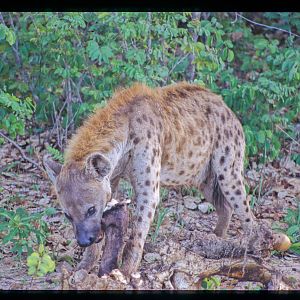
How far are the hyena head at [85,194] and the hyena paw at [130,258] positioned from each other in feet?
0.86

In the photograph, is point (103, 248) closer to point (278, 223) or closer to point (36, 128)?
point (278, 223)

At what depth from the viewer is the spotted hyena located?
15.9 feet

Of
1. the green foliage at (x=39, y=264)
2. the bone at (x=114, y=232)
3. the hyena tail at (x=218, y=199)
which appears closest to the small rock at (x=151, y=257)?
the bone at (x=114, y=232)

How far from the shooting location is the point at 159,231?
5.90 meters

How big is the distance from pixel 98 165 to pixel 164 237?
1.10 meters

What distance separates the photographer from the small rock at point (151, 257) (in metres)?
5.33

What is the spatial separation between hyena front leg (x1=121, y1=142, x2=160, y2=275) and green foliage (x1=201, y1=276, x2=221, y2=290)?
474 mm

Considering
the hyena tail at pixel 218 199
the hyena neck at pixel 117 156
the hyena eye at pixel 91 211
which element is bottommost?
the hyena tail at pixel 218 199

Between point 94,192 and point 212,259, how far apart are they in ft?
3.33

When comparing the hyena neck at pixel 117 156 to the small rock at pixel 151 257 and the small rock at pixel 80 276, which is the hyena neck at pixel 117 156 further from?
the small rock at pixel 80 276

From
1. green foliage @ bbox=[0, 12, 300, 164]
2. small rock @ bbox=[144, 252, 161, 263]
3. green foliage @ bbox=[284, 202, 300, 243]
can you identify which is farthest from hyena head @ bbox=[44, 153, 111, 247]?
green foliage @ bbox=[284, 202, 300, 243]

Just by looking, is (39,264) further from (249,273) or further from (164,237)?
(164,237)

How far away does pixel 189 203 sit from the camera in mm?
6680

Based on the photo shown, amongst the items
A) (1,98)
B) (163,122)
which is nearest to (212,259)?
(163,122)
